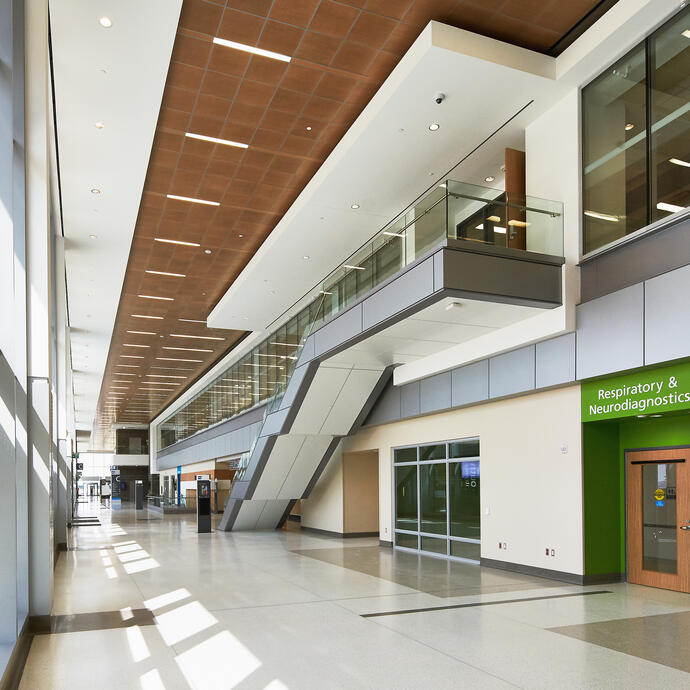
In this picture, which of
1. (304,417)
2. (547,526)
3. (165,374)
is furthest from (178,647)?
(165,374)

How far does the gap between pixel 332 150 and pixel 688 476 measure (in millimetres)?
8171

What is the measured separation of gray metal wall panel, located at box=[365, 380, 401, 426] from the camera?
56.4 feet

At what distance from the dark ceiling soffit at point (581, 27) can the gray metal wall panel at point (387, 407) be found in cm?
885

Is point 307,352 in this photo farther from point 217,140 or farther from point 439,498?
point 217,140

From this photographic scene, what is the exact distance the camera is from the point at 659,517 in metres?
10.9

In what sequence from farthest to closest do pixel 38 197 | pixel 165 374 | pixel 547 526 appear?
pixel 165 374 < pixel 547 526 < pixel 38 197

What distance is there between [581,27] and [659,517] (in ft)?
23.9

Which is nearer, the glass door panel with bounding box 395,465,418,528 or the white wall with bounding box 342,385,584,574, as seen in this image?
the white wall with bounding box 342,385,584,574

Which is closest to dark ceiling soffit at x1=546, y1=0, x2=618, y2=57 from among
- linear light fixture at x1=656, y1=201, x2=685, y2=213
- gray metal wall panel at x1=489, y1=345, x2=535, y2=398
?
linear light fixture at x1=656, y1=201, x2=685, y2=213

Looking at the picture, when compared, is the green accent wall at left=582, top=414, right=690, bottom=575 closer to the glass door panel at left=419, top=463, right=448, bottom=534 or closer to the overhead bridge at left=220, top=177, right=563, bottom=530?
the overhead bridge at left=220, top=177, right=563, bottom=530

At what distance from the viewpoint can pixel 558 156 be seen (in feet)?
36.1

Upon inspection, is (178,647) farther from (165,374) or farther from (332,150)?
(165,374)

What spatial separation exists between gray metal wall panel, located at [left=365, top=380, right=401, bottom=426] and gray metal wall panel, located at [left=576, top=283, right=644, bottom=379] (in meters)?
6.93

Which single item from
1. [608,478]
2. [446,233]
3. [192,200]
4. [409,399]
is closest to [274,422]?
[409,399]
